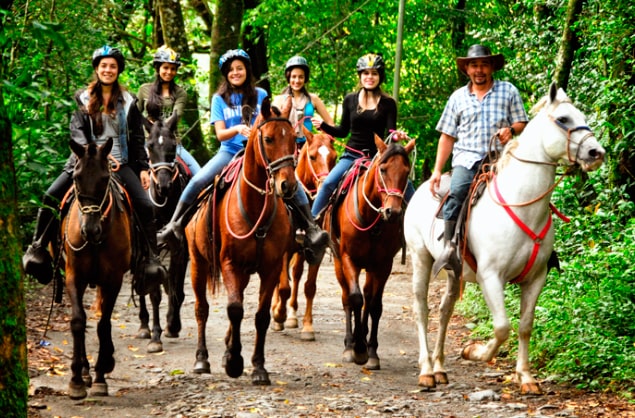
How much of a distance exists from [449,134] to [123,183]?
3.44 meters

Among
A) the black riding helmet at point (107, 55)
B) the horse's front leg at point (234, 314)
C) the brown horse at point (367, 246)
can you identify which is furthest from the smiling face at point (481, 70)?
the black riding helmet at point (107, 55)

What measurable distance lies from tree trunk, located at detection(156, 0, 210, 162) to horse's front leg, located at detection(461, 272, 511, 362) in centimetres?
1373

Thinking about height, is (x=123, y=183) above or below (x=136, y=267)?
above

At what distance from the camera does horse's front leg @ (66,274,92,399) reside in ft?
27.2

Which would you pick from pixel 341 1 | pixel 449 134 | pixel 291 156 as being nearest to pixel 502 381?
pixel 449 134

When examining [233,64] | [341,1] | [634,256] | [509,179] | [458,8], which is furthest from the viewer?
[458,8]

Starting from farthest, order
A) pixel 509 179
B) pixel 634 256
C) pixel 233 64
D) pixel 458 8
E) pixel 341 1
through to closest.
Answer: pixel 458 8, pixel 341 1, pixel 233 64, pixel 634 256, pixel 509 179

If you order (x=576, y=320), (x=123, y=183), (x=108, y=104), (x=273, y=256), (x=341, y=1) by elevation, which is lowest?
(x=576, y=320)

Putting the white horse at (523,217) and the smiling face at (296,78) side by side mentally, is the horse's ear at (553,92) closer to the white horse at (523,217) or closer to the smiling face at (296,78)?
the white horse at (523,217)

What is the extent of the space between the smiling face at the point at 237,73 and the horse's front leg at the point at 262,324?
2.24 meters

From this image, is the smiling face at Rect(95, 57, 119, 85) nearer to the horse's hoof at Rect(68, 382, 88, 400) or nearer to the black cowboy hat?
the horse's hoof at Rect(68, 382, 88, 400)

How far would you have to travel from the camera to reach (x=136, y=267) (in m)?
9.44

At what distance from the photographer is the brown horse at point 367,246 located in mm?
9914

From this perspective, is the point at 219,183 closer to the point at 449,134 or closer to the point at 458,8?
the point at 449,134
